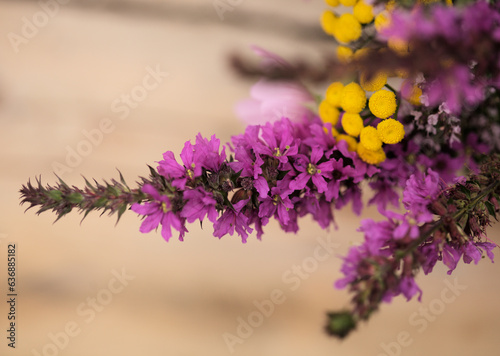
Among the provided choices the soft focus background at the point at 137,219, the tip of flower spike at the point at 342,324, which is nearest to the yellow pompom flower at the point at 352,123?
the tip of flower spike at the point at 342,324

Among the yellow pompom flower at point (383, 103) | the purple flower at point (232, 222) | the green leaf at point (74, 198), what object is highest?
the green leaf at point (74, 198)

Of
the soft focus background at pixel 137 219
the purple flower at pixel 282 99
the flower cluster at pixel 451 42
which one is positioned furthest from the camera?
the soft focus background at pixel 137 219

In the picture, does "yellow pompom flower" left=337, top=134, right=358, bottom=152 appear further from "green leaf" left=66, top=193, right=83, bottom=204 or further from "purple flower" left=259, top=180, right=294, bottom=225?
"green leaf" left=66, top=193, right=83, bottom=204

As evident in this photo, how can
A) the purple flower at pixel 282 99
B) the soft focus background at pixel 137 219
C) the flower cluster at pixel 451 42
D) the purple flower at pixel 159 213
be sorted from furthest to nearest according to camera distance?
the soft focus background at pixel 137 219 < the purple flower at pixel 282 99 < the purple flower at pixel 159 213 < the flower cluster at pixel 451 42

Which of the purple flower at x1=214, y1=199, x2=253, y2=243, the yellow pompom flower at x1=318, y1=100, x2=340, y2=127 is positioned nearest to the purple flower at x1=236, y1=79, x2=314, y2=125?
the yellow pompom flower at x1=318, y1=100, x2=340, y2=127

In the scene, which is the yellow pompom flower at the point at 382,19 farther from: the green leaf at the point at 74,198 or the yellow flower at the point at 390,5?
the green leaf at the point at 74,198

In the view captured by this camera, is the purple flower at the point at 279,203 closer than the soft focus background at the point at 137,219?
Yes

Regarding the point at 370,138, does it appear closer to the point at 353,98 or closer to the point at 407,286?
the point at 353,98

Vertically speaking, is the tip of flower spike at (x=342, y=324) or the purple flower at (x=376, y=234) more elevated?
the tip of flower spike at (x=342, y=324)

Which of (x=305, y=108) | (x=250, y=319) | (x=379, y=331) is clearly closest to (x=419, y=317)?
(x=379, y=331)
